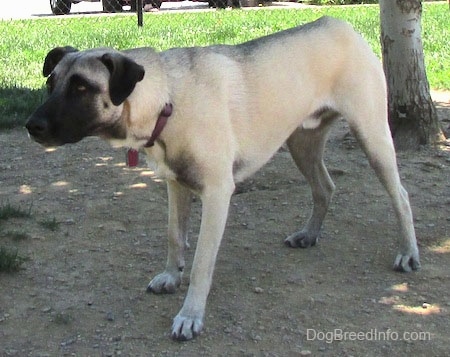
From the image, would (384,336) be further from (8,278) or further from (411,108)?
(411,108)

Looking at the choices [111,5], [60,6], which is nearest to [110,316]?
[111,5]

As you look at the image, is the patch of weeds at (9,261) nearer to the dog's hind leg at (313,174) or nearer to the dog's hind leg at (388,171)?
the dog's hind leg at (313,174)

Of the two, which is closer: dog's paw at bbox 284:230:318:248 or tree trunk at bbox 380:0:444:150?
dog's paw at bbox 284:230:318:248

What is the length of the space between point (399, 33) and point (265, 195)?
5.91ft

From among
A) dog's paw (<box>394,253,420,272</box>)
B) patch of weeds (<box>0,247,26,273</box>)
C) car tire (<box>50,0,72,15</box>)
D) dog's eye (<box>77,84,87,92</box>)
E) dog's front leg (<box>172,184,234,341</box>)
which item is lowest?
car tire (<box>50,0,72,15</box>)

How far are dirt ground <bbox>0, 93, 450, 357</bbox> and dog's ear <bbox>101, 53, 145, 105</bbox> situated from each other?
1.15m

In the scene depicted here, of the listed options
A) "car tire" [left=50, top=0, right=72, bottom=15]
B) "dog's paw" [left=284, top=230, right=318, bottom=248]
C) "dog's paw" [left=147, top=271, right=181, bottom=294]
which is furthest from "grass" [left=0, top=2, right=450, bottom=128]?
"car tire" [left=50, top=0, right=72, bottom=15]

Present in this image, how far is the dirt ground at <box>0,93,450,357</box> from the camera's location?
377 cm

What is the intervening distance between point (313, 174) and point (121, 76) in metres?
1.92

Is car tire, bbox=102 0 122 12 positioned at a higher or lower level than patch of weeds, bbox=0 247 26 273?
lower

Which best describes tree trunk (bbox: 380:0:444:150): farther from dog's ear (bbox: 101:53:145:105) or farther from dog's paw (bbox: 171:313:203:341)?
dog's ear (bbox: 101:53:145:105)

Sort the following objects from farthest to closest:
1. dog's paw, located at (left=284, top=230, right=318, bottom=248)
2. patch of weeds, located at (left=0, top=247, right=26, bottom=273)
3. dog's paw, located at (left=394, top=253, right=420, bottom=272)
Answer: dog's paw, located at (left=284, top=230, right=318, bottom=248) < dog's paw, located at (left=394, top=253, right=420, bottom=272) < patch of weeds, located at (left=0, top=247, right=26, bottom=273)

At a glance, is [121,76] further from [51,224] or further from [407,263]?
[407,263]

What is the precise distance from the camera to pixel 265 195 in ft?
18.9
